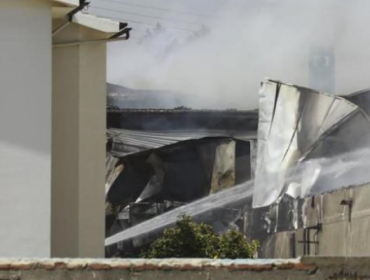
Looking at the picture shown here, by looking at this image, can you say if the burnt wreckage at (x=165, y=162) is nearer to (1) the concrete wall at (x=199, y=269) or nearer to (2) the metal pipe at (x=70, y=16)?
(2) the metal pipe at (x=70, y=16)

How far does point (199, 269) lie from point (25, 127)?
641cm

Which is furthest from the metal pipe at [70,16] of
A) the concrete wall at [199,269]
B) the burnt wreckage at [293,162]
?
the burnt wreckage at [293,162]

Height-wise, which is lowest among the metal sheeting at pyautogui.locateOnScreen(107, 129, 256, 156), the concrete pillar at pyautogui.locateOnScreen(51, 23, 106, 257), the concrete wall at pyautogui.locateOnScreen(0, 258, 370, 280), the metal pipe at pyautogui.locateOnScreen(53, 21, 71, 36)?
the concrete wall at pyautogui.locateOnScreen(0, 258, 370, 280)

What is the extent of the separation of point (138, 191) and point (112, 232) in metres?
1.54

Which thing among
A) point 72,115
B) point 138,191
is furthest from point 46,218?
point 138,191

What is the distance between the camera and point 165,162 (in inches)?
1168

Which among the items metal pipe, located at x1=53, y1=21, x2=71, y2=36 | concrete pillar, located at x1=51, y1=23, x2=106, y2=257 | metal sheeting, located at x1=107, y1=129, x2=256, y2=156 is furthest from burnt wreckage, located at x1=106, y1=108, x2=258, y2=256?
metal pipe, located at x1=53, y1=21, x2=71, y2=36

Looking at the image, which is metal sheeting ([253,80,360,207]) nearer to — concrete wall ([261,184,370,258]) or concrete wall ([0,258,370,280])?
concrete wall ([261,184,370,258])

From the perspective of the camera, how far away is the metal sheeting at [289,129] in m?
27.8

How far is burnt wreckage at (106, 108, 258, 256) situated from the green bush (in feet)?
27.1

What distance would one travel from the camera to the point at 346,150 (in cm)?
2839

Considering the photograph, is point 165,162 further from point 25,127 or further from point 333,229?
point 25,127

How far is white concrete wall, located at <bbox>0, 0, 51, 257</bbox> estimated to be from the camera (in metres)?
13.5

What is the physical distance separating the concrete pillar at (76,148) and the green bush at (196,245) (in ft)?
12.2
